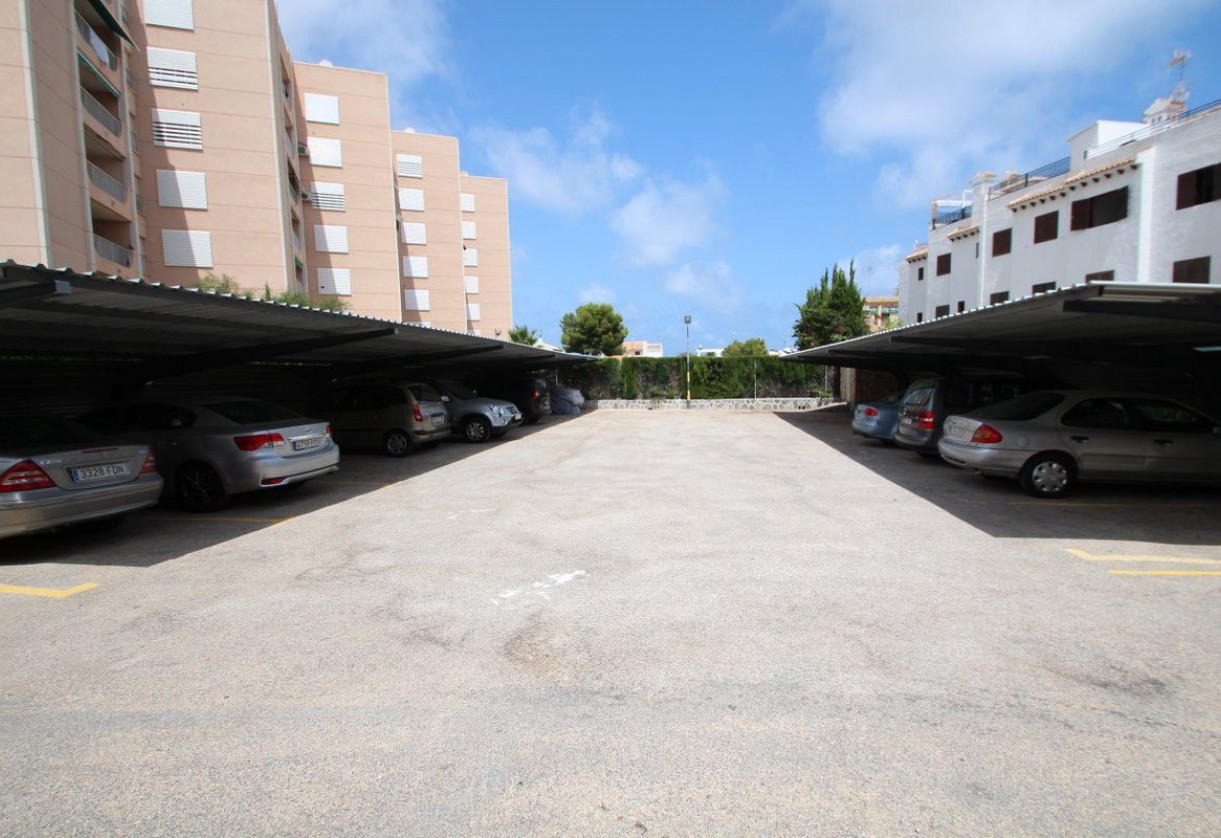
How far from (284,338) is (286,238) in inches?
917

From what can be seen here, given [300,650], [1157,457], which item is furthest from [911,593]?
[1157,457]

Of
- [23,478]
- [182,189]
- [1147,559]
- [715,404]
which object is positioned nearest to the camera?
[23,478]

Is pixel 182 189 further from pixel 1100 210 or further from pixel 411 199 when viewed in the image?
pixel 1100 210

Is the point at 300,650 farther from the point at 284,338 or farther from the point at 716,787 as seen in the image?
the point at 284,338

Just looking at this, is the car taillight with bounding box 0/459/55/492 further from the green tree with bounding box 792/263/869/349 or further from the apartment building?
the green tree with bounding box 792/263/869/349

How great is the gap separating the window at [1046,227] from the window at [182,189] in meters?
36.3

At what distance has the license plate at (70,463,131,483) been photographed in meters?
5.93

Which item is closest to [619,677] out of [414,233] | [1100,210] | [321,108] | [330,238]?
[1100,210]

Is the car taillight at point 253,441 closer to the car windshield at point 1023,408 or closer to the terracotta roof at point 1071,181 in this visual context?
the car windshield at point 1023,408

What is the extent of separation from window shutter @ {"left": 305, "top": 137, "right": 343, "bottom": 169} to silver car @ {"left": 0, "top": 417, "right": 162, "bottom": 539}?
35.7 metres

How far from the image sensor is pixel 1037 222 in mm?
26969

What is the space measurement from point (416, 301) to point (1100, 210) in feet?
132

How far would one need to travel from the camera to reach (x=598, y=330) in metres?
59.7

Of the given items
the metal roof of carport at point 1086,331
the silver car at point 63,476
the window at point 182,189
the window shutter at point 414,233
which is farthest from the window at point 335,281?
the silver car at point 63,476
